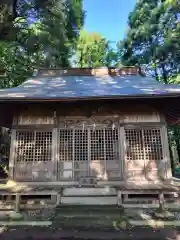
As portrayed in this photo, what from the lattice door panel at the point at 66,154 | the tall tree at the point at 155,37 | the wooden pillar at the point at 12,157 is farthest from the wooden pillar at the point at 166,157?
the tall tree at the point at 155,37

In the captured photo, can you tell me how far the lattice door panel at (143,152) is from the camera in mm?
7250

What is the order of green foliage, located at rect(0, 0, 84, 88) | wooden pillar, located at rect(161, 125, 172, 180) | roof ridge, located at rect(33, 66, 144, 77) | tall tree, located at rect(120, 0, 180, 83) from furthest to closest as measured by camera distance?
tall tree, located at rect(120, 0, 180, 83) → green foliage, located at rect(0, 0, 84, 88) → roof ridge, located at rect(33, 66, 144, 77) → wooden pillar, located at rect(161, 125, 172, 180)

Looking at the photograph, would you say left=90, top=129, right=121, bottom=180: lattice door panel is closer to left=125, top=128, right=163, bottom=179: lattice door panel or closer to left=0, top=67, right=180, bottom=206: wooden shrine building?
left=0, top=67, right=180, bottom=206: wooden shrine building

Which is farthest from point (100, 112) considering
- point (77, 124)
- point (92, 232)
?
point (92, 232)

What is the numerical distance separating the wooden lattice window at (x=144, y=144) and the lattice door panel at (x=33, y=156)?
3.03 meters

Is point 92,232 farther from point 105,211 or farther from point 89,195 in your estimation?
point 89,195

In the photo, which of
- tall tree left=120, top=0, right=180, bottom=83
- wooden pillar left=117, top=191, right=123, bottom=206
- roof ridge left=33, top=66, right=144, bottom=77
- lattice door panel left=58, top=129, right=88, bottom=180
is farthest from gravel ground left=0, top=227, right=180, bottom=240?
tall tree left=120, top=0, right=180, bottom=83

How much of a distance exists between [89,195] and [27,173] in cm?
268

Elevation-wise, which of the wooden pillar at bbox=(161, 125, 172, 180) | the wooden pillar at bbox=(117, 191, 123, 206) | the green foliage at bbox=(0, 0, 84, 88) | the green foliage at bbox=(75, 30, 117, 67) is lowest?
the wooden pillar at bbox=(117, 191, 123, 206)

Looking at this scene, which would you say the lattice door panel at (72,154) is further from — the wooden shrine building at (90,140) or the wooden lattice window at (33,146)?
the wooden lattice window at (33,146)

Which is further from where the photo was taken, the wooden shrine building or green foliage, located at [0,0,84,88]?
green foliage, located at [0,0,84,88]

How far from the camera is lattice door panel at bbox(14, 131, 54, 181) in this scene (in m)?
7.36

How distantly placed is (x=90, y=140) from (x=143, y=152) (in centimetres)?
205

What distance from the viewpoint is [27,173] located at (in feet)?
24.2
